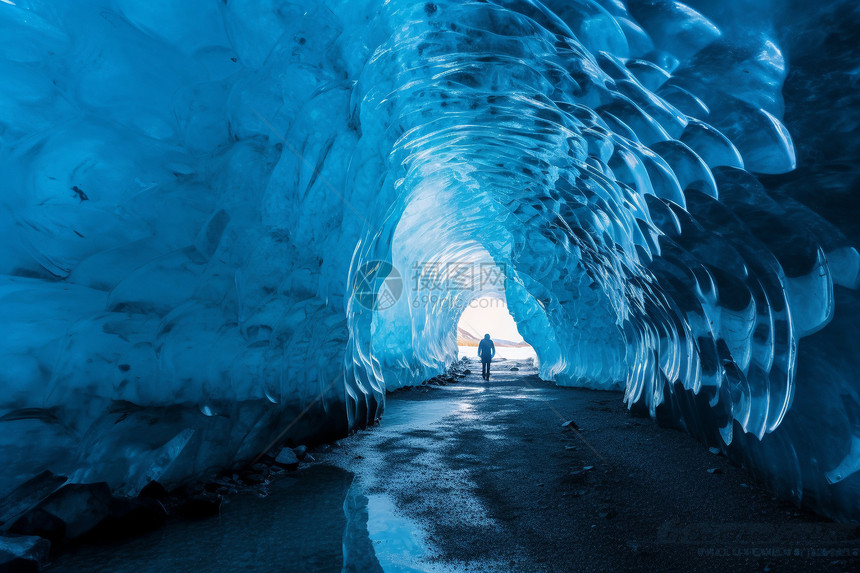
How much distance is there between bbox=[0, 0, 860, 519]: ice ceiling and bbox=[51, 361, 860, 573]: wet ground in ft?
1.32

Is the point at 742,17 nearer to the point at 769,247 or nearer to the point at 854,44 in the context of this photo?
the point at 854,44

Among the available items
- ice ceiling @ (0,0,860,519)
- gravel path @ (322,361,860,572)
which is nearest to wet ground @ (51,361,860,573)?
gravel path @ (322,361,860,572)

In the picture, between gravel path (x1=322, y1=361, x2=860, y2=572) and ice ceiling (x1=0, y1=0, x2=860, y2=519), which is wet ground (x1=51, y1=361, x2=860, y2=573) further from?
ice ceiling (x1=0, y1=0, x2=860, y2=519)

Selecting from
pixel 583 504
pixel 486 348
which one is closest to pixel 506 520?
pixel 583 504

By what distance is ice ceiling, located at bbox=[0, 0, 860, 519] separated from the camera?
2.77 m

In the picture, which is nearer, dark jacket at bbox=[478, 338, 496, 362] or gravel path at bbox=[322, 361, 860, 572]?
gravel path at bbox=[322, 361, 860, 572]

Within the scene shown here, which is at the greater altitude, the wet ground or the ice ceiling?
the ice ceiling

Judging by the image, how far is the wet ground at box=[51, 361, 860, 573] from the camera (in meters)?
2.64

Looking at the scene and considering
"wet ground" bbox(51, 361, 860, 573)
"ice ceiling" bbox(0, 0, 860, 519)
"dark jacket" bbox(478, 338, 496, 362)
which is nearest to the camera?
"wet ground" bbox(51, 361, 860, 573)

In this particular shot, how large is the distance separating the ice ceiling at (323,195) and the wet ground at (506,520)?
403 mm

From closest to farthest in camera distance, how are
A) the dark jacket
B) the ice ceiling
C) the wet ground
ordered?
the wet ground < the ice ceiling < the dark jacket

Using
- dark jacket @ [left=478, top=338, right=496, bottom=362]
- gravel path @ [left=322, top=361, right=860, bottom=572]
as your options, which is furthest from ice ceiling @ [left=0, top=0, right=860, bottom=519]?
dark jacket @ [left=478, top=338, right=496, bottom=362]

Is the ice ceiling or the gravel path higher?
the ice ceiling

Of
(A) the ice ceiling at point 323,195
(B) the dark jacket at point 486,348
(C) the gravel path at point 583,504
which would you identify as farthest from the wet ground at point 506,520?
(B) the dark jacket at point 486,348
